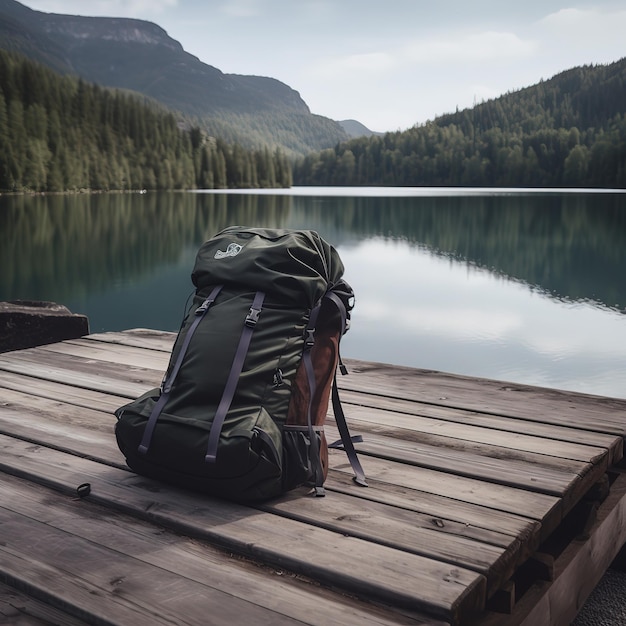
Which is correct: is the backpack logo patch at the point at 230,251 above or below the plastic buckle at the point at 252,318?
above

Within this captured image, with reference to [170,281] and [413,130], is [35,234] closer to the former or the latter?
[170,281]

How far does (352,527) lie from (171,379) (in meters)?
0.78

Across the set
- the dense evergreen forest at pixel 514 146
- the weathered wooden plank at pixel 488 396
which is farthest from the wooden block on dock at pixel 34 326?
the dense evergreen forest at pixel 514 146

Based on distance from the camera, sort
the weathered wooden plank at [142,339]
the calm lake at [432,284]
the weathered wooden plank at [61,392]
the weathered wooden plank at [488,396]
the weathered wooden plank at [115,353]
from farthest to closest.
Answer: the calm lake at [432,284], the weathered wooden plank at [142,339], the weathered wooden plank at [115,353], the weathered wooden plank at [61,392], the weathered wooden plank at [488,396]

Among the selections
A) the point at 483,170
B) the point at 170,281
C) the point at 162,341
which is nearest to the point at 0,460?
the point at 162,341

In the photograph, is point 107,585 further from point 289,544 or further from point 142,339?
point 142,339

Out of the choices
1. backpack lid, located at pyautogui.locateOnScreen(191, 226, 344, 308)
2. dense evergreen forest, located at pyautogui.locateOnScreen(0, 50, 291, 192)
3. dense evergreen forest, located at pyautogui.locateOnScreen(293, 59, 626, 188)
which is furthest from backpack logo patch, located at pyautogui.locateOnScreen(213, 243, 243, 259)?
dense evergreen forest, located at pyautogui.locateOnScreen(293, 59, 626, 188)

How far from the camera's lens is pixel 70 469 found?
8.73 feet

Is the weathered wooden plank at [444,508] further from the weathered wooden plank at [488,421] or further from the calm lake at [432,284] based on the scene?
the calm lake at [432,284]

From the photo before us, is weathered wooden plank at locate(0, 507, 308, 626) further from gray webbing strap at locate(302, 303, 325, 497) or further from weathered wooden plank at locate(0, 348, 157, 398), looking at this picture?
weathered wooden plank at locate(0, 348, 157, 398)

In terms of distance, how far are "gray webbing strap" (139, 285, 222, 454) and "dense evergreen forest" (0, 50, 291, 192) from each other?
60.1 metres

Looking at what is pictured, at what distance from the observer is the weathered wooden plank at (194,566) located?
174 centimetres

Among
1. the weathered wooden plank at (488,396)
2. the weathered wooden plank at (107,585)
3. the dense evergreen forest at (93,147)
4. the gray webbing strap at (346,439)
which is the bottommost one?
the weathered wooden plank at (488,396)

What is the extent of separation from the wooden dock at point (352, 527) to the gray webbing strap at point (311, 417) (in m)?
0.07
